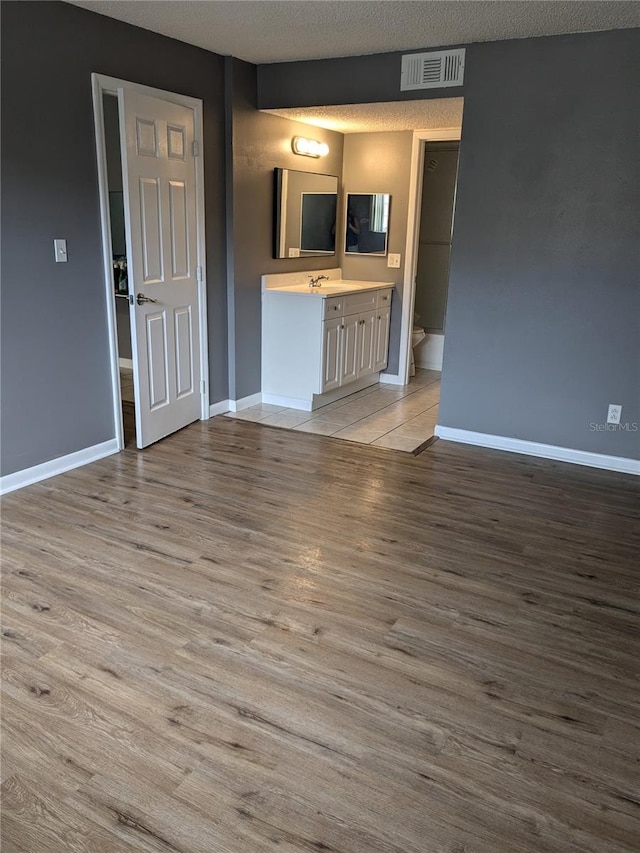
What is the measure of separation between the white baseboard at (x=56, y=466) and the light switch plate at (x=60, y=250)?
1.10 m

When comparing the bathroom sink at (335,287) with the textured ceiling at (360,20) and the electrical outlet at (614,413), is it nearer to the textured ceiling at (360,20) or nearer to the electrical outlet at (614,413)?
the textured ceiling at (360,20)

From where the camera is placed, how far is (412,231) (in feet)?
18.8

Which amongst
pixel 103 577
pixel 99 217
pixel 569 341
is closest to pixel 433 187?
pixel 569 341

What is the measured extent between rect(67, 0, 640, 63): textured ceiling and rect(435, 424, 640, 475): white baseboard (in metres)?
2.40

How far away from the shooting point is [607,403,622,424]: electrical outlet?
13.1ft

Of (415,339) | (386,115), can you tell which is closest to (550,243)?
(386,115)

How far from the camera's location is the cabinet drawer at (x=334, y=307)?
495 cm

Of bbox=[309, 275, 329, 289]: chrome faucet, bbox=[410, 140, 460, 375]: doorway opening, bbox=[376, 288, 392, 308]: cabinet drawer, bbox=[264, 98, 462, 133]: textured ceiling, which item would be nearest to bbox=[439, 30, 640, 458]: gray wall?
bbox=[264, 98, 462, 133]: textured ceiling

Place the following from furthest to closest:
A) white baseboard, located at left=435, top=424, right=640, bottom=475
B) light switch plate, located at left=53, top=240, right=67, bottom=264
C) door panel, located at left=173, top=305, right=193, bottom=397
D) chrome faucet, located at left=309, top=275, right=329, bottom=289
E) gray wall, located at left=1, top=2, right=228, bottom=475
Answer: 1. chrome faucet, located at left=309, top=275, right=329, bottom=289
2. door panel, located at left=173, top=305, right=193, bottom=397
3. white baseboard, located at left=435, top=424, right=640, bottom=475
4. light switch plate, located at left=53, top=240, right=67, bottom=264
5. gray wall, located at left=1, top=2, right=228, bottom=475

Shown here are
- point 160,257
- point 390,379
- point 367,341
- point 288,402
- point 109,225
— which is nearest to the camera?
point 109,225

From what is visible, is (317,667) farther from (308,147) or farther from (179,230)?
(308,147)

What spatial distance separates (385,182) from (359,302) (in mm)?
1222

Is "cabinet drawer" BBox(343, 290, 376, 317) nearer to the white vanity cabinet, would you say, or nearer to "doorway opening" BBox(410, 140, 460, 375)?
the white vanity cabinet

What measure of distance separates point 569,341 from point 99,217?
289 cm
